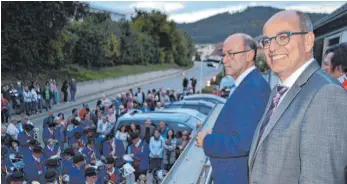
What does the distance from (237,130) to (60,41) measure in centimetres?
2406

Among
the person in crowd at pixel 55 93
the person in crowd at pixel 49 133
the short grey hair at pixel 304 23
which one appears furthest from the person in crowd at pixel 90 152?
the person in crowd at pixel 55 93

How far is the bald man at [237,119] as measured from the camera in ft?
7.64

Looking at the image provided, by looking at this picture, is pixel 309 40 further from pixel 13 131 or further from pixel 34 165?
pixel 13 131

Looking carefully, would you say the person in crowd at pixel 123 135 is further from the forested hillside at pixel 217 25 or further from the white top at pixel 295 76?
the forested hillside at pixel 217 25

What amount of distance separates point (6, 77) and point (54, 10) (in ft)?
17.3

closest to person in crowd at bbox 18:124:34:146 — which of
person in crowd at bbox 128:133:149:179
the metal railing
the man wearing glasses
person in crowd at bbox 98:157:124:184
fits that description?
person in crowd at bbox 128:133:149:179

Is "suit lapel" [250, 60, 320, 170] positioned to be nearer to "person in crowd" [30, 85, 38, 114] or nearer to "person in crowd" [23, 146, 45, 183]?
"person in crowd" [23, 146, 45, 183]

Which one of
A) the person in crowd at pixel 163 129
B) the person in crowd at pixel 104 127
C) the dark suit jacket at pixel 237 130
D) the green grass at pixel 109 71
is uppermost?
the dark suit jacket at pixel 237 130

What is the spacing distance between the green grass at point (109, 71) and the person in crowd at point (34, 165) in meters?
20.8

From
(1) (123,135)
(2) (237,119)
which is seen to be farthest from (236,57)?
(1) (123,135)

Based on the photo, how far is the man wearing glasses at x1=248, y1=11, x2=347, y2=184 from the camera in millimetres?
1453

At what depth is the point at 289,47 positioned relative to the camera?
1730mm

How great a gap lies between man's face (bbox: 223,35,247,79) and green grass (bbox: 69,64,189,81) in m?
25.8

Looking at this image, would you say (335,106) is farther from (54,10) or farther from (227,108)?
(54,10)
